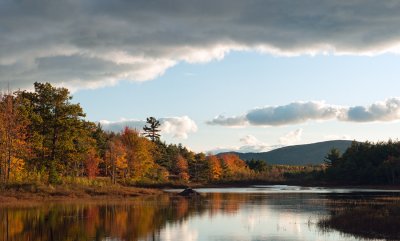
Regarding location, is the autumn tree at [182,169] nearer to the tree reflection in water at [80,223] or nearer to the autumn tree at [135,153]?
the autumn tree at [135,153]

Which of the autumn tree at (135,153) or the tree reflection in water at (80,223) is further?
the autumn tree at (135,153)

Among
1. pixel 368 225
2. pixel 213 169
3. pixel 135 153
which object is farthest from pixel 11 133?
pixel 213 169

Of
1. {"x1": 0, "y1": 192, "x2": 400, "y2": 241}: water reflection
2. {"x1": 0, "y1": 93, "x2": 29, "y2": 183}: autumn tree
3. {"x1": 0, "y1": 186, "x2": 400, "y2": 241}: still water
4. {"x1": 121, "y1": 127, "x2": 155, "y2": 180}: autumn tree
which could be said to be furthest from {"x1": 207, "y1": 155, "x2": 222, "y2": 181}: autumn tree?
{"x1": 0, "y1": 186, "x2": 400, "y2": 241}: still water

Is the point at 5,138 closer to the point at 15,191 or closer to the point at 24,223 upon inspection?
the point at 15,191

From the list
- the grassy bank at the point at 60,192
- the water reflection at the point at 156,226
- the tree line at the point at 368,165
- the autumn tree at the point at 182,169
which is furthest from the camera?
the autumn tree at the point at 182,169

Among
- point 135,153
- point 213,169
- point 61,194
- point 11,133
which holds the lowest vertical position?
point 61,194

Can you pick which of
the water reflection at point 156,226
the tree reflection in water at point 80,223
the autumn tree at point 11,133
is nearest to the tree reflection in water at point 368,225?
the water reflection at point 156,226

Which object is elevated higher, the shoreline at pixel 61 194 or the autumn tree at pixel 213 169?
the autumn tree at pixel 213 169

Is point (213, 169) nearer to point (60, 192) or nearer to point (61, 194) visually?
point (60, 192)

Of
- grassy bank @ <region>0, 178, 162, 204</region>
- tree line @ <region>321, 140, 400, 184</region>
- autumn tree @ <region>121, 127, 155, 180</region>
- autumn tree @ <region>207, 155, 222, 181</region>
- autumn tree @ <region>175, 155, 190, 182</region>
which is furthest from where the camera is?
autumn tree @ <region>207, 155, 222, 181</region>

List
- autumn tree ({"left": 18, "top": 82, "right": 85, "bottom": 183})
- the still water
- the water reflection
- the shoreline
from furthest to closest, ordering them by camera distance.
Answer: autumn tree ({"left": 18, "top": 82, "right": 85, "bottom": 183}) → the shoreline → the water reflection → the still water

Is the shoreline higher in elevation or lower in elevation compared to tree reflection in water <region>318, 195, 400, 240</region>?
higher

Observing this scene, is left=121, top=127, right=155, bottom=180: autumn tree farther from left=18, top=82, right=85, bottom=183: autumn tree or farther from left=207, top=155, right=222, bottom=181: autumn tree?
left=207, top=155, right=222, bottom=181: autumn tree

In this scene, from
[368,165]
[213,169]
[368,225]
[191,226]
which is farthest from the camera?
[213,169]
